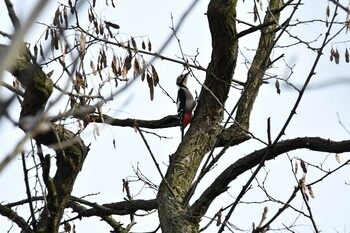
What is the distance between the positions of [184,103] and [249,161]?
8.67 ft

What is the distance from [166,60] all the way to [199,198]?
4.18 ft

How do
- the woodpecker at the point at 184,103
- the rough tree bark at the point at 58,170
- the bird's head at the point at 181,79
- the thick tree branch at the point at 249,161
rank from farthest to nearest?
the bird's head at the point at 181,79
the woodpecker at the point at 184,103
the thick tree branch at the point at 249,161
the rough tree bark at the point at 58,170

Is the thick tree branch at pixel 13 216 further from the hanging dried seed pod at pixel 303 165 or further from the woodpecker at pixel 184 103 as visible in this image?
the hanging dried seed pod at pixel 303 165

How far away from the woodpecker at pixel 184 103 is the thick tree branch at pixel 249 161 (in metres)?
1.14

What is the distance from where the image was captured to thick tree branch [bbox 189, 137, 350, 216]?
175 inches

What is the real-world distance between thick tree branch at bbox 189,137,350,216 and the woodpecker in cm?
114

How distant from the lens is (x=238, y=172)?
458cm

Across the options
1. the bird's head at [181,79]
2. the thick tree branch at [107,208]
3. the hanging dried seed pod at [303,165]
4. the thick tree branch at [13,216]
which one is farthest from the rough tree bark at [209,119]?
the bird's head at [181,79]

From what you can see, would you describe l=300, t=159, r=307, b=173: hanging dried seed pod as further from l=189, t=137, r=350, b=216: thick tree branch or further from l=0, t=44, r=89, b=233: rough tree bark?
l=0, t=44, r=89, b=233: rough tree bark

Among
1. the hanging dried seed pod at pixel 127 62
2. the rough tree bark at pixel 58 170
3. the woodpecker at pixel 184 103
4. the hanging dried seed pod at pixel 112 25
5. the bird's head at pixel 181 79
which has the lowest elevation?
the rough tree bark at pixel 58 170

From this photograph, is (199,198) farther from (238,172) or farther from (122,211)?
(122,211)

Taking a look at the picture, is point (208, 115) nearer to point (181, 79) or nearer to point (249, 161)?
point (249, 161)

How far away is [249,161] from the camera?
14.8 ft

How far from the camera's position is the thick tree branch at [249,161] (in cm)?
444
